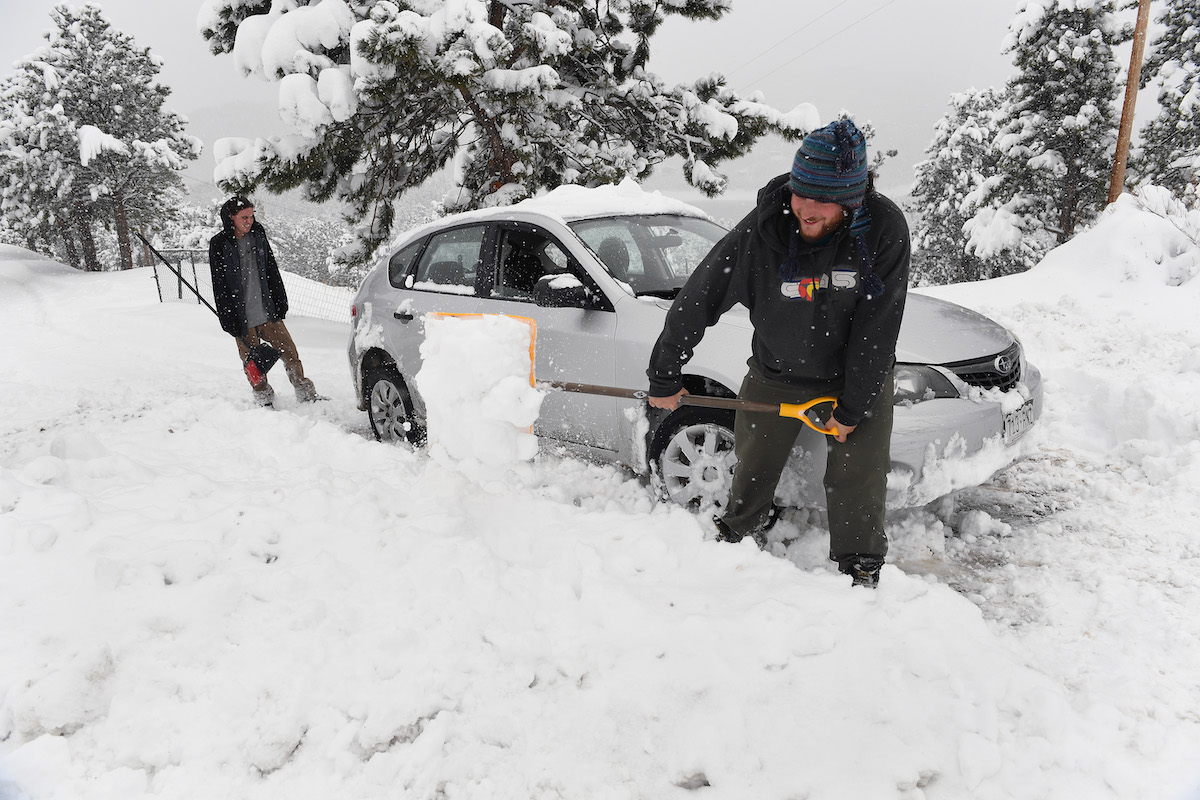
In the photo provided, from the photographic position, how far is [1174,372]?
5.29m

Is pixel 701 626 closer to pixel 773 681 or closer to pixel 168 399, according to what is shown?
pixel 773 681

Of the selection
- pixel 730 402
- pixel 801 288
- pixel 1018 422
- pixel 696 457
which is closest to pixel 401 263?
pixel 696 457

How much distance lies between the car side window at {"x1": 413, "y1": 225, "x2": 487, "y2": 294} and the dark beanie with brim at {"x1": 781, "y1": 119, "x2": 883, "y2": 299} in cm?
260

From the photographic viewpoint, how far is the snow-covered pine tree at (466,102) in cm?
770

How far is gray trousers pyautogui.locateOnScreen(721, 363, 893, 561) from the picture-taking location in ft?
9.12

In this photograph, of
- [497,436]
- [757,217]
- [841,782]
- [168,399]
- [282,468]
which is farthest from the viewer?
[168,399]

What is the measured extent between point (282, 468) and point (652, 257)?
2.56 metres

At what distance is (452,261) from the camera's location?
15.4ft

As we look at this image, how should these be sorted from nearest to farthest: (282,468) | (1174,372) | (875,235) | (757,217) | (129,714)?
(129,714), (875,235), (757,217), (282,468), (1174,372)

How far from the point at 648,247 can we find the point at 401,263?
2058 mm

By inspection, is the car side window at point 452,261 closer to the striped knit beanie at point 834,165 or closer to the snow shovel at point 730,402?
the snow shovel at point 730,402

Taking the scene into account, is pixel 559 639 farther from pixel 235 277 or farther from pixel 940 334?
pixel 235 277

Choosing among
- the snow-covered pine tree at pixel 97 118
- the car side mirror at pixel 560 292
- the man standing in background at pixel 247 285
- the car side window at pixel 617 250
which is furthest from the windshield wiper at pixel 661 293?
the snow-covered pine tree at pixel 97 118

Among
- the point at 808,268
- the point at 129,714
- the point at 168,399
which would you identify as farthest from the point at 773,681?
the point at 168,399
